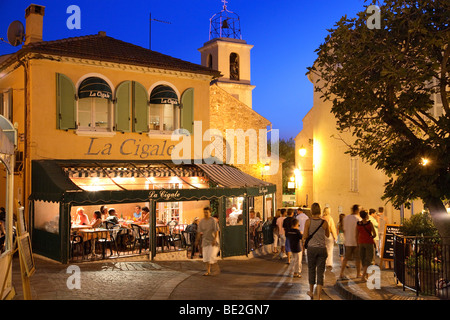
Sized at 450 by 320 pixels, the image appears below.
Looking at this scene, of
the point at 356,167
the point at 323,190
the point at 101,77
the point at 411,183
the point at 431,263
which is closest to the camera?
the point at 411,183

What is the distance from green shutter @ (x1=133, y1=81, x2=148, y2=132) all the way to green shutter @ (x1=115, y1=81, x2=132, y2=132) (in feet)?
0.73

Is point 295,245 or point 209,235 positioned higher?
point 209,235

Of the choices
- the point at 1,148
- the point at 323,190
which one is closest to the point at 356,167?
the point at 323,190

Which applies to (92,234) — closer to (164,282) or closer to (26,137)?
(26,137)

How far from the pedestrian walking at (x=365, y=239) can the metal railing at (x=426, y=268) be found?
753 millimetres

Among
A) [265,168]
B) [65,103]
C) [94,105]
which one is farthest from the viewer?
[265,168]

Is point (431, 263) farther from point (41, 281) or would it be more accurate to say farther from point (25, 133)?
point (25, 133)

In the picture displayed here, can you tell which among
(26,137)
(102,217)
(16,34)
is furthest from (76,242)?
(16,34)

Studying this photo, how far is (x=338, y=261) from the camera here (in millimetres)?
16297

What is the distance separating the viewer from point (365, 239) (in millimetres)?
12047

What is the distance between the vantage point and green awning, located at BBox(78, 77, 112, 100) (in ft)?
53.6

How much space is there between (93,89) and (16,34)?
3.74 metres

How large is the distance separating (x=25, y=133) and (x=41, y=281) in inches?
238

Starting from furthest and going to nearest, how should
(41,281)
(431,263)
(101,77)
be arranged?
(101,77) < (41,281) < (431,263)
